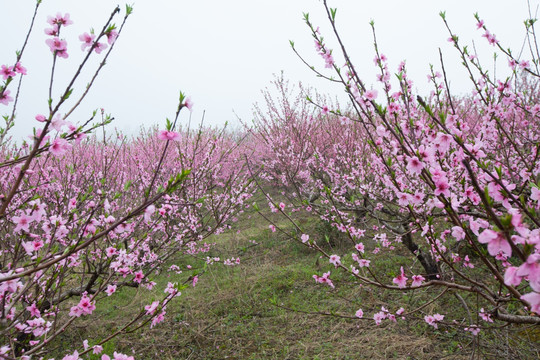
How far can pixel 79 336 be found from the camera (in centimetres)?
508

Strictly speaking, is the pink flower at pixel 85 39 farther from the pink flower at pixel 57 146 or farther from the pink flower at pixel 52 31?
the pink flower at pixel 57 146

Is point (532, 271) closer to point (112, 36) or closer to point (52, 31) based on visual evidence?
point (112, 36)

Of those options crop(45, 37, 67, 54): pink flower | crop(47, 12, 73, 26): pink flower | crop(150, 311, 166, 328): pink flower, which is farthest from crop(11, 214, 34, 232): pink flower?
crop(150, 311, 166, 328): pink flower

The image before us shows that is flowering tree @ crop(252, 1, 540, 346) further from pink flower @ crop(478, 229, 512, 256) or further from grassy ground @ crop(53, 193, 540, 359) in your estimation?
grassy ground @ crop(53, 193, 540, 359)

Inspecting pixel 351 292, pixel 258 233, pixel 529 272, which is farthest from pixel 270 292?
pixel 529 272

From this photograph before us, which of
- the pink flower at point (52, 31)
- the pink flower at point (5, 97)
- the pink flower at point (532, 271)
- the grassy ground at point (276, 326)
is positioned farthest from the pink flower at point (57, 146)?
the grassy ground at point (276, 326)

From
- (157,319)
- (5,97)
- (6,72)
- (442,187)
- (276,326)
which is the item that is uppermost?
(6,72)

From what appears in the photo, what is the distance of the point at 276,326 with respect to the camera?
4793mm

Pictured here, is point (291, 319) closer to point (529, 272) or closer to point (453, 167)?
point (453, 167)

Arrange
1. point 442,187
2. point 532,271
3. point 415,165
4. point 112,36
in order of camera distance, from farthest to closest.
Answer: point 112,36
point 415,165
point 442,187
point 532,271

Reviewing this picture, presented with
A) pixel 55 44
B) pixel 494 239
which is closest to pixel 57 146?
pixel 55 44

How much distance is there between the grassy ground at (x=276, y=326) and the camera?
3.88 meters

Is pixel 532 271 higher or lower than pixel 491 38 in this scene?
lower

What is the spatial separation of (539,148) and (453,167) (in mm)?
1097
